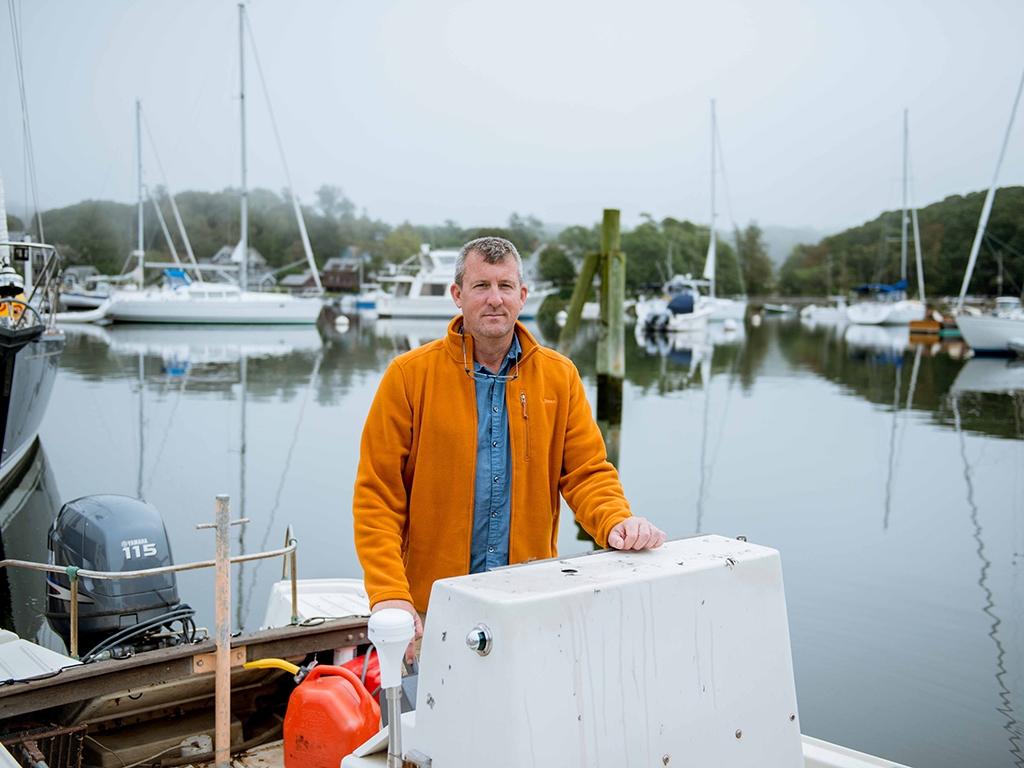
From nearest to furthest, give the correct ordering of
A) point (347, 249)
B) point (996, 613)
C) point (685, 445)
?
point (996, 613) → point (685, 445) → point (347, 249)

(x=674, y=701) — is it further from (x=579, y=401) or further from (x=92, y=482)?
(x=92, y=482)

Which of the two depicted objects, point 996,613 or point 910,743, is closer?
point 910,743

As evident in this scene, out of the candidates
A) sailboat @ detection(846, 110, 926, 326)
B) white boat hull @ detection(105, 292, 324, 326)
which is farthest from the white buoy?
sailboat @ detection(846, 110, 926, 326)

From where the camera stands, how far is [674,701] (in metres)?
2.14

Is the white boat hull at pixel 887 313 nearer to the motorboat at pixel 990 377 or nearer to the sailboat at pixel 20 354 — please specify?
the motorboat at pixel 990 377

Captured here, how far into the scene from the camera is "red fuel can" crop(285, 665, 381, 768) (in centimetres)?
316

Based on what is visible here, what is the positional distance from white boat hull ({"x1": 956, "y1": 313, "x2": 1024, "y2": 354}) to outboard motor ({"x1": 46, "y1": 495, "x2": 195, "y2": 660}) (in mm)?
40408

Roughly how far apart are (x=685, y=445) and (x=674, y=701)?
13.7 m

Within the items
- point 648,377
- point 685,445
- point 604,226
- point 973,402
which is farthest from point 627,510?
point 648,377

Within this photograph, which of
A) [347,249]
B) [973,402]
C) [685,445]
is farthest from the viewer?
[347,249]

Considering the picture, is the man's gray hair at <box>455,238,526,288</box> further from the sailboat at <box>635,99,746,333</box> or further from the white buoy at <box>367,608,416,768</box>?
the sailboat at <box>635,99,746,333</box>

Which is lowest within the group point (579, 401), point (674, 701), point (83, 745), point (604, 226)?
point (83, 745)

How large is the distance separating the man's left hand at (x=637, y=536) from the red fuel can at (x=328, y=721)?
1354mm

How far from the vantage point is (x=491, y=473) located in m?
2.82
